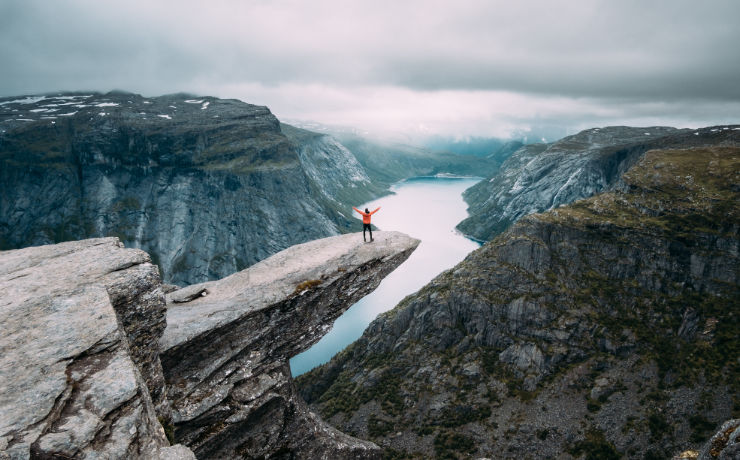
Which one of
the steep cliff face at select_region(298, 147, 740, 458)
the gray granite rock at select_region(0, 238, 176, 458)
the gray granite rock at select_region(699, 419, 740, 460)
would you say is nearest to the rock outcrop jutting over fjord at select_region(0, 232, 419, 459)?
the gray granite rock at select_region(0, 238, 176, 458)

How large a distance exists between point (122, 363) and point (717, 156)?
214m

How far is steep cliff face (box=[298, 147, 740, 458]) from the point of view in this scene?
95062mm

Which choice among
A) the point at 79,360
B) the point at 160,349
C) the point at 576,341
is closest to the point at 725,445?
the point at 79,360

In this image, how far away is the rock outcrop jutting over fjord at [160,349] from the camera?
43.6 ft

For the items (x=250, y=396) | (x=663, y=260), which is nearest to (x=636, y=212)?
(x=663, y=260)

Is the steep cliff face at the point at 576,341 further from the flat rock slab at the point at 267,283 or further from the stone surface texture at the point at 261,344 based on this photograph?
the flat rock slab at the point at 267,283

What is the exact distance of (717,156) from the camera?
153m

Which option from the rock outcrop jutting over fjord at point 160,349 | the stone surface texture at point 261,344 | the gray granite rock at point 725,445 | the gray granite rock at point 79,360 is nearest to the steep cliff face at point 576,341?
the stone surface texture at point 261,344

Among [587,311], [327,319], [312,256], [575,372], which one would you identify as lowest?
[575,372]

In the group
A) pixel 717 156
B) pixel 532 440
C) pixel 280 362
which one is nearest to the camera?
pixel 280 362

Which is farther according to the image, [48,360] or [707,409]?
[707,409]

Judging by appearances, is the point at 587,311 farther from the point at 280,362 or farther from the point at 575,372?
the point at 280,362

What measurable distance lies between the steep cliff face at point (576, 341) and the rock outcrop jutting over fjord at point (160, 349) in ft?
268

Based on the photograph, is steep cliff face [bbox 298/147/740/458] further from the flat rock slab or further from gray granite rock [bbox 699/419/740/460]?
gray granite rock [bbox 699/419/740/460]
